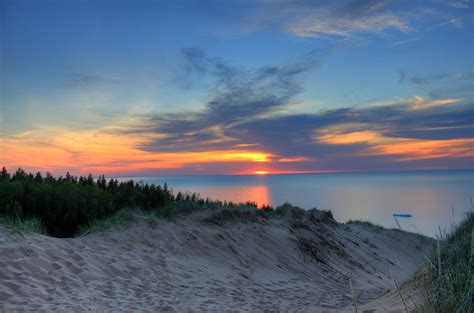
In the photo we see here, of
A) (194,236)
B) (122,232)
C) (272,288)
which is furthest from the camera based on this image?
(194,236)

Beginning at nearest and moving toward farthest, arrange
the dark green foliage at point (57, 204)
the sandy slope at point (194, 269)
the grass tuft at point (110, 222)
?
1. the sandy slope at point (194, 269)
2. the grass tuft at point (110, 222)
3. the dark green foliage at point (57, 204)

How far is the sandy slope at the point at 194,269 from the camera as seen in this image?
25.1 ft

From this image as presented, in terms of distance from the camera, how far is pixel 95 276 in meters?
8.80

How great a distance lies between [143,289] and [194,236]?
4222mm

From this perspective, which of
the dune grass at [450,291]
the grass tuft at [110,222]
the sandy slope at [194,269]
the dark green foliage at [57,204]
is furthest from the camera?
the dark green foliage at [57,204]

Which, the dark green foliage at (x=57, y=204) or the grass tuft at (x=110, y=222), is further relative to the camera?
the dark green foliage at (x=57, y=204)

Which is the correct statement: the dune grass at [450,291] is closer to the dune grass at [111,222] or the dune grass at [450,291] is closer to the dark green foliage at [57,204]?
the dune grass at [111,222]

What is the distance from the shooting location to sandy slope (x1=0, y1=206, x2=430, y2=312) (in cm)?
766

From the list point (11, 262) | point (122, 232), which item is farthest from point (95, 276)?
point (122, 232)

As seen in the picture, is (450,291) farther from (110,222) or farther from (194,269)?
(110,222)

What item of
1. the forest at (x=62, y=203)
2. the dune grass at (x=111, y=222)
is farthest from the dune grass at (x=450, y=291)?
the forest at (x=62, y=203)

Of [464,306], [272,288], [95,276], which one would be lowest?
[272,288]

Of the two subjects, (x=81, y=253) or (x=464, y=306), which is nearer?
(x=464, y=306)

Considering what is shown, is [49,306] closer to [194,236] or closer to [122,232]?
[122,232]
